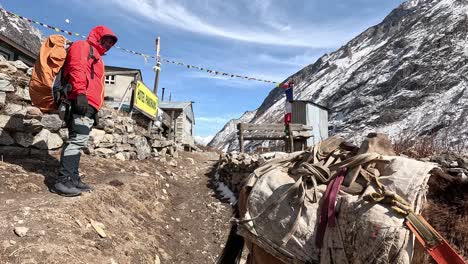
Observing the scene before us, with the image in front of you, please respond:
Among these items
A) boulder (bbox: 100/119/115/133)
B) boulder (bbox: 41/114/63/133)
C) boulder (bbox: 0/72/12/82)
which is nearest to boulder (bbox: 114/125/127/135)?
boulder (bbox: 100/119/115/133)

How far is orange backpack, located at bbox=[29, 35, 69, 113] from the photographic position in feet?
13.5

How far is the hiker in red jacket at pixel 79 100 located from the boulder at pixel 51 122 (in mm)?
2283

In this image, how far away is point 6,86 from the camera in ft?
18.8

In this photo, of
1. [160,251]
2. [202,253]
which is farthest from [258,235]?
[202,253]

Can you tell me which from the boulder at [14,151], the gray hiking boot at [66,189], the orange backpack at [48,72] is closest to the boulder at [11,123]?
the boulder at [14,151]

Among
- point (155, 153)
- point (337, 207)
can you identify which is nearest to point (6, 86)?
point (155, 153)

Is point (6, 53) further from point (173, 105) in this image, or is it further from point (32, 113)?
point (32, 113)

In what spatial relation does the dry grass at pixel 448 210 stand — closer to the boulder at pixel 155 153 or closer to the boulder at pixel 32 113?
the boulder at pixel 32 113

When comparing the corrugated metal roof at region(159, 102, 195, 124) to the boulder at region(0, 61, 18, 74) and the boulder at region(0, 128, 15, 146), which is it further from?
the boulder at region(0, 128, 15, 146)

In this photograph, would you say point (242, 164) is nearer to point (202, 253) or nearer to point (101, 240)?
point (202, 253)

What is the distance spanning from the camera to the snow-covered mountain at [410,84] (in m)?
40.8

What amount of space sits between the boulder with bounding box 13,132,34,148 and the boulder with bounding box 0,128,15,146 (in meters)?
0.08

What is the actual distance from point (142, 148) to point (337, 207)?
7948 mm

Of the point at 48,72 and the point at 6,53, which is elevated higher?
the point at 6,53
